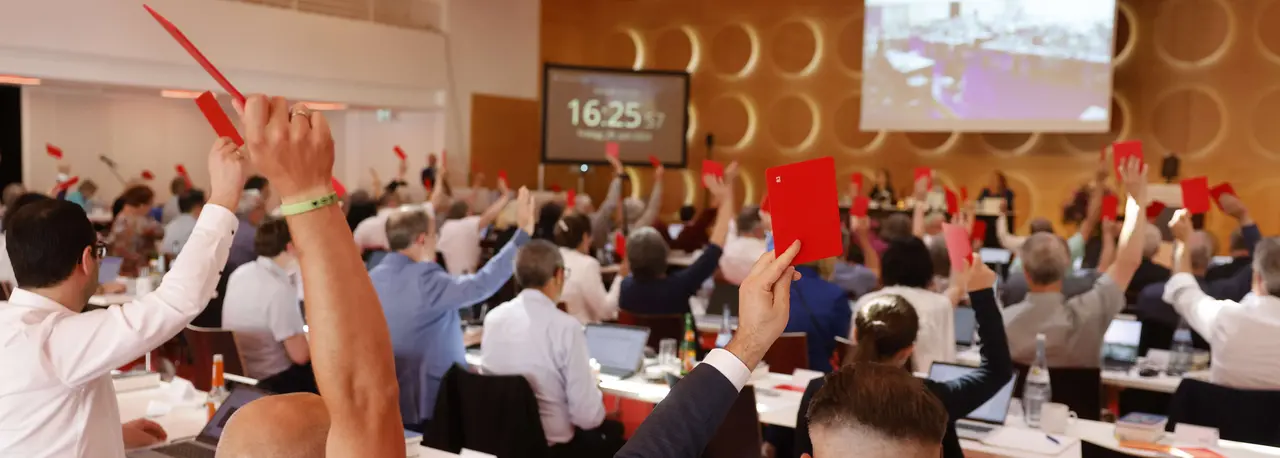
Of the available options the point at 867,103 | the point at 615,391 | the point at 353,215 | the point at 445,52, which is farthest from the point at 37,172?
the point at 615,391

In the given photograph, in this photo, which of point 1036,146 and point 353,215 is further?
point 1036,146

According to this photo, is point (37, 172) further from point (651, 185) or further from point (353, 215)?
point (651, 185)

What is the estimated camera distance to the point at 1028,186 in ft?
46.4

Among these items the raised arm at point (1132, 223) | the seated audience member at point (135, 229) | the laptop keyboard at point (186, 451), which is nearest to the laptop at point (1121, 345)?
the raised arm at point (1132, 223)

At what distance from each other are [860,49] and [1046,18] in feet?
9.64

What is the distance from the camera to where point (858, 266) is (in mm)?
7508

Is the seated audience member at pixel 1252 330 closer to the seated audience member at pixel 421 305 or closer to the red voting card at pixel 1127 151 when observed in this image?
the red voting card at pixel 1127 151

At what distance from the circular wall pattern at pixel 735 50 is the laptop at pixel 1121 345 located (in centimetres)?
1122

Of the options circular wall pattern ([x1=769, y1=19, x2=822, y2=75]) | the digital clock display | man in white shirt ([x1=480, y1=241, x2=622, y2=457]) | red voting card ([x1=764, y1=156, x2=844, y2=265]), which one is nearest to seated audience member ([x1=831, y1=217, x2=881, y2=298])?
man in white shirt ([x1=480, y1=241, x2=622, y2=457])

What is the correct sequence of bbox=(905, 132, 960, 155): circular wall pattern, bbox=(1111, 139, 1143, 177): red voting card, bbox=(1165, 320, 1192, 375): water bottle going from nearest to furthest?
bbox=(1111, 139, 1143, 177): red voting card → bbox=(1165, 320, 1192, 375): water bottle → bbox=(905, 132, 960, 155): circular wall pattern

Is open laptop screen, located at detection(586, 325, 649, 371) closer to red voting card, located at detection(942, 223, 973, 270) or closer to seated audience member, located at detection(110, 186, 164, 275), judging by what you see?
red voting card, located at detection(942, 223, 973, 270)

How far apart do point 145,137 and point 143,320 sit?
15464 millimetres

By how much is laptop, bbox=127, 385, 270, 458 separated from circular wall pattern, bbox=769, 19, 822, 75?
43.8ft

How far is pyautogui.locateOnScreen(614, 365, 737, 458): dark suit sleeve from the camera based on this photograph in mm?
1377
